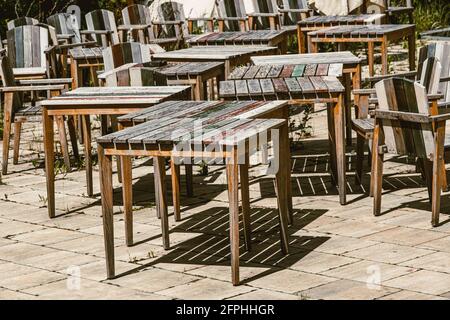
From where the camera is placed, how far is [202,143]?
213 inches

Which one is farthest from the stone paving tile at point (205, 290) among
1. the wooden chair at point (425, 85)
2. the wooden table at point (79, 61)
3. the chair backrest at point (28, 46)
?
the chair backrest at point (28, 46)

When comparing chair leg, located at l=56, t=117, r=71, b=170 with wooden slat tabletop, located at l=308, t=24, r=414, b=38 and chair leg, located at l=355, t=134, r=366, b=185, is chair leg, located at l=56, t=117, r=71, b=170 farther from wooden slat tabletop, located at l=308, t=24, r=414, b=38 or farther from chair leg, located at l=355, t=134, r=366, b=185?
wooden slat tabletop, located at l=308, t=24, r=414, b=38

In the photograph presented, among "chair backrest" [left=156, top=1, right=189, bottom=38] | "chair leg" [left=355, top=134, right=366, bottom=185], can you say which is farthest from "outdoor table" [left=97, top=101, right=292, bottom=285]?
"chair backrest" [left=156, top=1, right=189, bottom=38]

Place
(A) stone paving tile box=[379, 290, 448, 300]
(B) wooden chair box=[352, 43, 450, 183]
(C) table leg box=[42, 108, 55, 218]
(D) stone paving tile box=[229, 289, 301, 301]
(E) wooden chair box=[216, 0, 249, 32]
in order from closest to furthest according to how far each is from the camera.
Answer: (A) stone paving tile box=[379, 290, 448, 300] < (D) stone paving tile box=[229, 289, 301, 301] < (C) table leg box=[42, 108, 55, 218] < (B) wooden chair box=[352, 43, 450, 183] < (E) wooden chair box=[216, 0, 249, 32]

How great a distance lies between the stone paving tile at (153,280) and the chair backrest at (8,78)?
305cm

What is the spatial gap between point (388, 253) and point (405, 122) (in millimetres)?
941

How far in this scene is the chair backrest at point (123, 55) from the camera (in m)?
8.09

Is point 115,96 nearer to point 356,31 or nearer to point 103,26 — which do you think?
point 356,31

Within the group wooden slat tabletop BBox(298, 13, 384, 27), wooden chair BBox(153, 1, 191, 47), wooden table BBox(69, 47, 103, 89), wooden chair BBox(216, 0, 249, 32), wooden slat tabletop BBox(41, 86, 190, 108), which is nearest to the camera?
wooden slat tabletop BBox(41, 86, 190, 108)

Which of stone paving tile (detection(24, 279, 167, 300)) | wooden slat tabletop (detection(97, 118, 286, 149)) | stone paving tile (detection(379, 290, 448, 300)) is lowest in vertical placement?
stone paving tile (detection(379, 290, 448, 300))

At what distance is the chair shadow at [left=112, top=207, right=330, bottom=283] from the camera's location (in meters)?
6.08

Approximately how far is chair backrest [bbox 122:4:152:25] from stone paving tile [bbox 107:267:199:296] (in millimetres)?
6740
